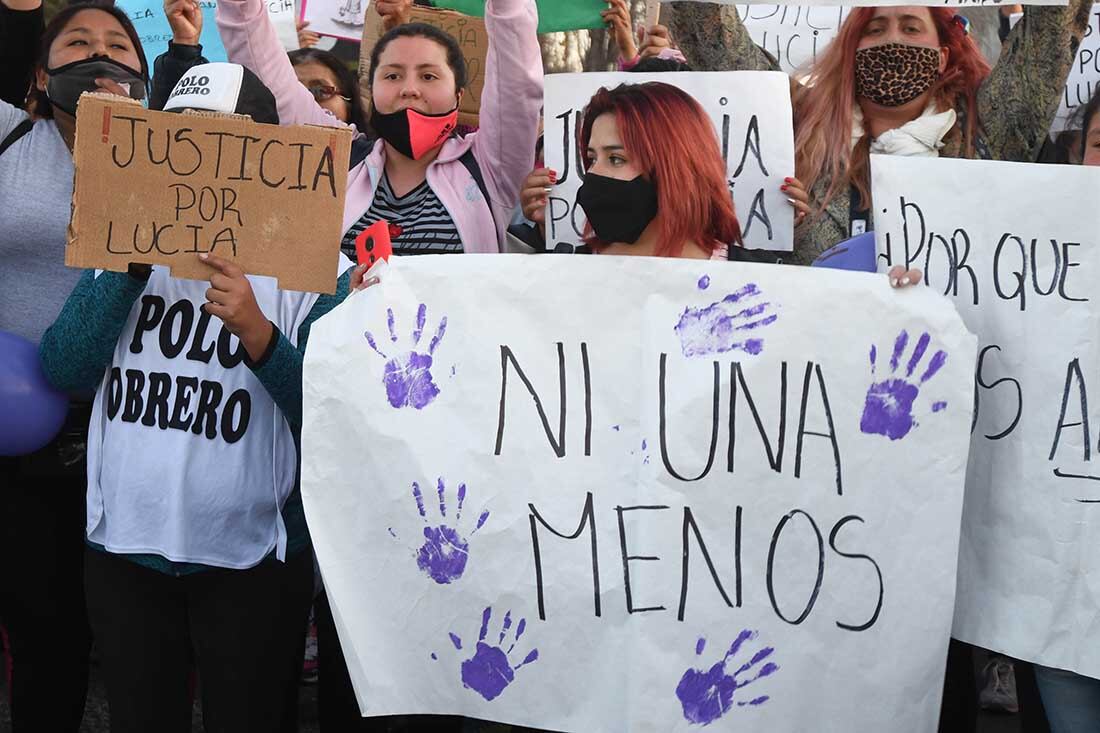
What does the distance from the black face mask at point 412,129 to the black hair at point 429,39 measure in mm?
139

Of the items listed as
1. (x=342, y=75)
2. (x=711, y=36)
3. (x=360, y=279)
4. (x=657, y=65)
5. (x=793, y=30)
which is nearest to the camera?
(x=360, y=279)

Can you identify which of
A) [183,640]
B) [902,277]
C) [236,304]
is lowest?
[183,640]

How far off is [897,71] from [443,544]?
72.4 inches

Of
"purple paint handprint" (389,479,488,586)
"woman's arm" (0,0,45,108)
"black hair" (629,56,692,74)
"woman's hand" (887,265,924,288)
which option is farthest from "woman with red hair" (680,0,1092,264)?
"woman's arm" (0,0,45,108)

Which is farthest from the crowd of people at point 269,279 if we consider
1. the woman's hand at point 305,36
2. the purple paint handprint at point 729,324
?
the woman's hand at point 305,36

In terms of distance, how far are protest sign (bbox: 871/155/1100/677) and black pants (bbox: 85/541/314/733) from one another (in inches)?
57.5

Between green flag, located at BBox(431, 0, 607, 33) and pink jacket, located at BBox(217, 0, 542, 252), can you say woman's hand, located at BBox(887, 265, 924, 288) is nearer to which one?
pink jacket, located at BBox(217, 0, 542, 252)

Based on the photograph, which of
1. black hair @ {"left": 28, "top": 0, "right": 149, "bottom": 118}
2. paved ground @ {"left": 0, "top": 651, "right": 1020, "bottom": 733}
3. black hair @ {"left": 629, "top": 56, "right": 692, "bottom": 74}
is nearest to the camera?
black hair @ {"left": 629, "top": 56, "right": 692, "bottom": 74}

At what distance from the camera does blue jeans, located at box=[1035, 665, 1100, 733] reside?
2531 millimetres

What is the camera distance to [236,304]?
8.63ft

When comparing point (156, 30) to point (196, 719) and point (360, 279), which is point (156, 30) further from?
point (360, 279)

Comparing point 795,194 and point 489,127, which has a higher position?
point 489,127

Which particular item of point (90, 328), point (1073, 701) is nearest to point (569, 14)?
point (90, 328)

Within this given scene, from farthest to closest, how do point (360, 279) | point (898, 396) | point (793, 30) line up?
point (793, 30)
point (360, 279)
point (898, 396)
